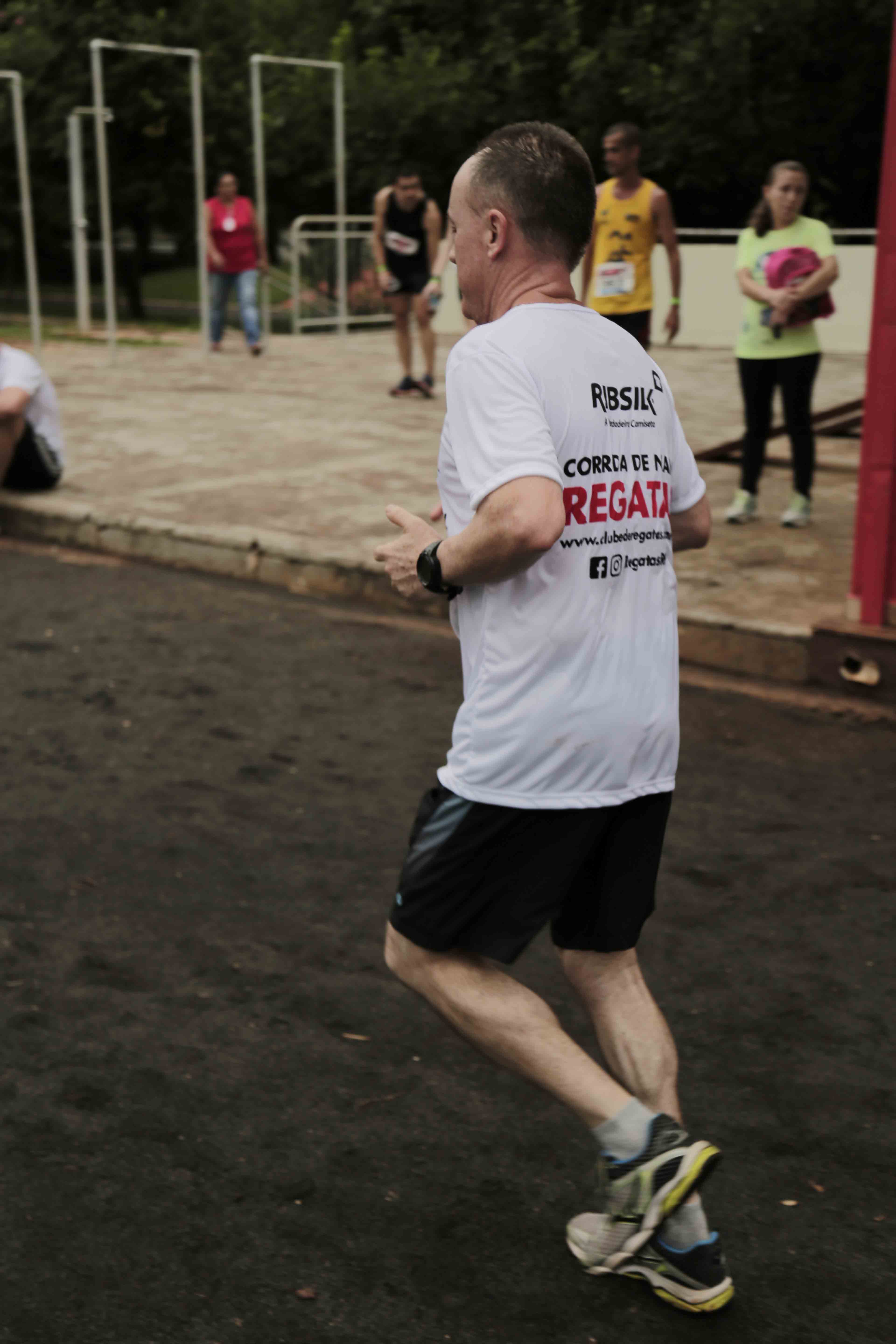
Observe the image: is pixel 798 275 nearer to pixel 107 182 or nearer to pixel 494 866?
pixel 494 866

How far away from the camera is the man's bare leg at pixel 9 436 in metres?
8.39

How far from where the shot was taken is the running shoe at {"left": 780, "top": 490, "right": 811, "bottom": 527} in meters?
8.01

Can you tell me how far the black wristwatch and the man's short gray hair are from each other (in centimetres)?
48

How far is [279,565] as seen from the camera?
7.61 meters

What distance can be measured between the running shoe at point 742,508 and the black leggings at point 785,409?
0.12ft

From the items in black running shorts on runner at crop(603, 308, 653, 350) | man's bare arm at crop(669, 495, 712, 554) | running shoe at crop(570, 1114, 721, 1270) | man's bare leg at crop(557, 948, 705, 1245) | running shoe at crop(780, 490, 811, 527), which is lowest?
running shoe at crop(780, 490, 811, 527)

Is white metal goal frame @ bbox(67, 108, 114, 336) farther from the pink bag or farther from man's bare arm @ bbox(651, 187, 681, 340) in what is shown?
the pink bag

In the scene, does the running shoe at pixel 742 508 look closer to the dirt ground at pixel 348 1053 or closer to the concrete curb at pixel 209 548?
the concrete curb at pixel 209 548

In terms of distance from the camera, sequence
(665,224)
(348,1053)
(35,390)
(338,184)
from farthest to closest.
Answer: (338,184) < (665,224) < (35,390) < (348,1053)

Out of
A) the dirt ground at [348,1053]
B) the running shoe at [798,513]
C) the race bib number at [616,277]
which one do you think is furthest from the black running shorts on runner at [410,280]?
the dirt ground at [348,1053]

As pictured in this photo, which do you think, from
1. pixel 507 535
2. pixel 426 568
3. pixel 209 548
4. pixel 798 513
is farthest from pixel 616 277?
pixel 507 535

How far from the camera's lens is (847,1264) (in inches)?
101

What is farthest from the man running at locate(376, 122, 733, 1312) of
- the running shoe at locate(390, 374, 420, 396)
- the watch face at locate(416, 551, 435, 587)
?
the running shoe at locate(390, 374, 420, 396)

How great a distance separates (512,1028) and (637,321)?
6.98 metres
